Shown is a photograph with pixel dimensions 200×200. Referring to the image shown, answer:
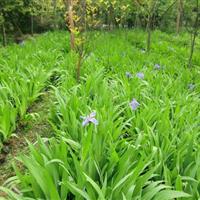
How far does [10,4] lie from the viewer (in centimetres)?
1090

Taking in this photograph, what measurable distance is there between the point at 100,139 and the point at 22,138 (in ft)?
4.10

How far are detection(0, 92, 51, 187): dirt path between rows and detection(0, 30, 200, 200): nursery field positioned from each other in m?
0.01

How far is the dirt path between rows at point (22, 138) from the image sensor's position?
2.91 meters

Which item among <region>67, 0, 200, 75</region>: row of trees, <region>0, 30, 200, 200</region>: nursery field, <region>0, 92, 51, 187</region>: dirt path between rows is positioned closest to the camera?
<region>0, 30, 200, 200</region>: nursery field

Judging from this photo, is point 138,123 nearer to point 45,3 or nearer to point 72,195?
point 72,195

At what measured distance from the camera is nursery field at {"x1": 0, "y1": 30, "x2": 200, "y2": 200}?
2023 mm

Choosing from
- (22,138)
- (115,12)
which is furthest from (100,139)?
(115,12)

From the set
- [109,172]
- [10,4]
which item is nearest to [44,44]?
[10,4]

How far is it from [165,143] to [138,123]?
503 millimetres

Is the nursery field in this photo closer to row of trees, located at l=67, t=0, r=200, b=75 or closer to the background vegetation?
the background vegetation

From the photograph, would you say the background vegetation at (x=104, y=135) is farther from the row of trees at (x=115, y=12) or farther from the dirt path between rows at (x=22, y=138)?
the row of trees at (x=115, y=12)

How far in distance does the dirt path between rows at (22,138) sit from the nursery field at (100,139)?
0.03 feet

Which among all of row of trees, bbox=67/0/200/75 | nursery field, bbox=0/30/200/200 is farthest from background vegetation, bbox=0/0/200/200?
row of trees, bbox=67/0/200/75

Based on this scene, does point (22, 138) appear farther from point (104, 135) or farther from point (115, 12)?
point (115, 12)
